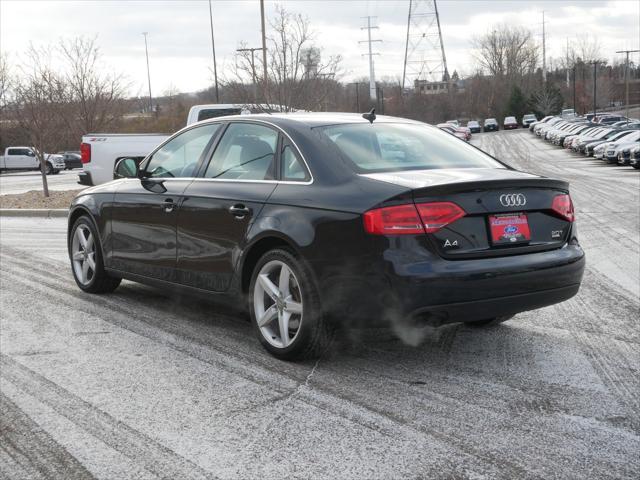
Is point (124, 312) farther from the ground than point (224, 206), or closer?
closer

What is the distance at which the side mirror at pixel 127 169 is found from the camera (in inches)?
258

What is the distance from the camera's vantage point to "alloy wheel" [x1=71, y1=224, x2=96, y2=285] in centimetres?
705

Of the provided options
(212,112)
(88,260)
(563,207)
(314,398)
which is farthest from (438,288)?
(212,112)

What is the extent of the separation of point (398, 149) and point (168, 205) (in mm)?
1863

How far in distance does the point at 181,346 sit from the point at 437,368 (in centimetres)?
179

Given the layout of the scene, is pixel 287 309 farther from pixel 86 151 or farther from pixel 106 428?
pixel 86 151

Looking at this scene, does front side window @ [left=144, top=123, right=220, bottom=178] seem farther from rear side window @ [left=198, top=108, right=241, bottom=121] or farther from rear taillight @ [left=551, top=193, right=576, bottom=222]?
rear side window @ [left=198, top=108, right=241, bottom=121]

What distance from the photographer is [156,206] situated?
6004 millimetres

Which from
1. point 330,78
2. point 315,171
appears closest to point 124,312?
point 315,171

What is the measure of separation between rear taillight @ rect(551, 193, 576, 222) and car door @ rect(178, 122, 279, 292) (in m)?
1.76

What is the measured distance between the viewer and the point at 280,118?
17.6 feet

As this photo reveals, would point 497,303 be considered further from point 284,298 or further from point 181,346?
point 181,346

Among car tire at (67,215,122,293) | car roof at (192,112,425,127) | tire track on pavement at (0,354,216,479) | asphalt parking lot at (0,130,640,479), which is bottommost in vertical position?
asphalt parking lot at (0,130,640,479)

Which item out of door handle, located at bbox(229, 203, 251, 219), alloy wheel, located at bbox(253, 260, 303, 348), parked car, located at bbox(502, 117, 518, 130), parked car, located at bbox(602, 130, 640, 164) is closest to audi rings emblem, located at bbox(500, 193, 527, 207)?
alloy wheel, located at bbox(253, 260, 303, 348)
